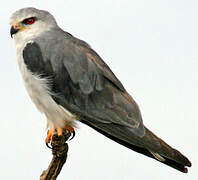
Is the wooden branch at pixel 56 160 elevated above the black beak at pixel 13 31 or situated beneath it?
situated beneath

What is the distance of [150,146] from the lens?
10.1 metres

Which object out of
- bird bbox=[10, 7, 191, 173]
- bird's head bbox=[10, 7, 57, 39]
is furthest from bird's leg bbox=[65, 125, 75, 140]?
bird's head bbox=[10, 7, 57, 39]

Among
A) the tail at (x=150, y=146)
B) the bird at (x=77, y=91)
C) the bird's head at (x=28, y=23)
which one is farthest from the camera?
the bird's head at (x=28, y=23)

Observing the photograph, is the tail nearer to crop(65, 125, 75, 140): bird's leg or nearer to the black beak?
crop(65, 125, 75, 140): bird's leg

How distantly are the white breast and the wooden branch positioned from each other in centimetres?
41

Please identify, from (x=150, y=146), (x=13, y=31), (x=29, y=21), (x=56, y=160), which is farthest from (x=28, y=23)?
(x=150, y=146)

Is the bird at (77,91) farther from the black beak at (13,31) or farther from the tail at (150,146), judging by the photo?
the black beak at (13,31)

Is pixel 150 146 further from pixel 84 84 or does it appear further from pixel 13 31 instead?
pixel 13 31

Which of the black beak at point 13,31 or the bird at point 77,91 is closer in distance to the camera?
the bird at point 77,91

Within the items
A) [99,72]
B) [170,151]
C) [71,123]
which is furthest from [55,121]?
[170,151]

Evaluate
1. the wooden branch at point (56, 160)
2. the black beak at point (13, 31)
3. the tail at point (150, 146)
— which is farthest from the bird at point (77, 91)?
the wooden branch at point (56, 160)

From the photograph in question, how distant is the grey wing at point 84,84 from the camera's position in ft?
33.9

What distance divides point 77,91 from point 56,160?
3.53ft

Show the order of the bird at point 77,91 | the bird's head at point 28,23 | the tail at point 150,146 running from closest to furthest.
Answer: the tail at point 150,146
the bird at point 77,91
the bird's head at point 28,23
